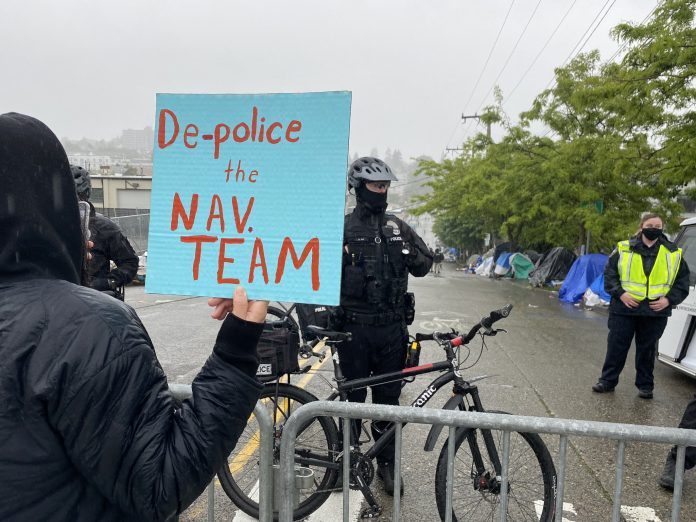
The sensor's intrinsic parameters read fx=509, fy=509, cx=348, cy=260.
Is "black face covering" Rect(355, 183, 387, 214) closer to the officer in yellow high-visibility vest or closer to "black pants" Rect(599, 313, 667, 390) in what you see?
the officer in yellow high-visibility vest

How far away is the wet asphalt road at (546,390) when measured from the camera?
3.47 m

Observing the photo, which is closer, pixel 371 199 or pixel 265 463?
pixel 265 463

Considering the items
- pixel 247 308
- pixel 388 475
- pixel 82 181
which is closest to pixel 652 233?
pixel 388 475

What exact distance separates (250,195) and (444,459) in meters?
1.97

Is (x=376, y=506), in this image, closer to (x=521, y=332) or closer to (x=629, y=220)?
(x=521, y=332)

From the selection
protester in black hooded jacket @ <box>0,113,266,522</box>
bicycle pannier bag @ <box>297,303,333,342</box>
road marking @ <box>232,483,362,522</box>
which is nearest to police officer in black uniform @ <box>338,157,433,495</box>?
bicycle pannier bag @ <box>297,303,333,342</box>

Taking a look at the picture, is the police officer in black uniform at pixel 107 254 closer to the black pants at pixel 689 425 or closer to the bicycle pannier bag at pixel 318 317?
the bicycle pannier bag at pixel 318 317

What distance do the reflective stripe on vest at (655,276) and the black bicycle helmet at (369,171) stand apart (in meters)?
3.63

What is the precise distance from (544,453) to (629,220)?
14.1 metres

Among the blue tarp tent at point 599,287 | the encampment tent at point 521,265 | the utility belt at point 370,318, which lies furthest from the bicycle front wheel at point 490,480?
the encampment tent at point 521,265

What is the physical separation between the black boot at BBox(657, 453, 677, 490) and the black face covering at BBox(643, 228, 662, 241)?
109 inches

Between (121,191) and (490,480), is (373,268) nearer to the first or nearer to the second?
(490,480)

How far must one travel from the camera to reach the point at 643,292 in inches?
220

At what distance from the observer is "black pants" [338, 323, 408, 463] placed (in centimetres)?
341
